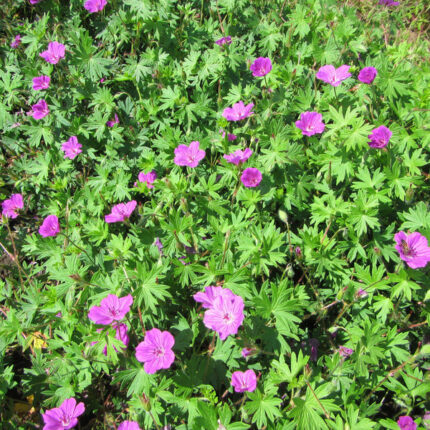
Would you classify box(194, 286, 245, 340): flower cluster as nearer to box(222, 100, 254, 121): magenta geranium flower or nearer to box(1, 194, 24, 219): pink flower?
box(222, 100, 254, 121): magenta geranium flower

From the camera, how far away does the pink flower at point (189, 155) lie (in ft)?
8.25

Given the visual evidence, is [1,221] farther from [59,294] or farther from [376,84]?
[376,84]

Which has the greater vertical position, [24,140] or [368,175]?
[368,175]

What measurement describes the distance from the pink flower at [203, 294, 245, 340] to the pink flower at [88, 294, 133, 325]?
16.9 inches

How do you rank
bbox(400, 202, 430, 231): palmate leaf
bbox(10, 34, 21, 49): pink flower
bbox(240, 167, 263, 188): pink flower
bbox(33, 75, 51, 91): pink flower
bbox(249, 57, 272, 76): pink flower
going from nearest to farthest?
1. bbox(400, 202, 430, 231): palmate leaf
2. bbox(240, 167, 263, 188): pink flower
3. bbox(249, 57, 272, 76): pink flower
4. bbox(33, 75, 51, 91): pink flower
5. bbox(10, 34, 21, 49): pink flower

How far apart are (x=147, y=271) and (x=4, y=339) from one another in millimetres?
1089

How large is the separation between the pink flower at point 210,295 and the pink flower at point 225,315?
13 millimetres

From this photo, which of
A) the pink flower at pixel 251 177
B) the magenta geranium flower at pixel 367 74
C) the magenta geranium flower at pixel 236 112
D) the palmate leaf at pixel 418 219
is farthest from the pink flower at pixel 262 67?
the palmate leaf at pixel 418 219

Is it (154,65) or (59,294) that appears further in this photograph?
(154,65)

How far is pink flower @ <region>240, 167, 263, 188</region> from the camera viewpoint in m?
2.38

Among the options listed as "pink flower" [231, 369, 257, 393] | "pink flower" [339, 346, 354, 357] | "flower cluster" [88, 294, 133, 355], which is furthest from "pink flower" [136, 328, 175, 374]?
"pink flower" [339, 346, 354, 357]

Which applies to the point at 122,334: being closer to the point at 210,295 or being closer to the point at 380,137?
the point at 210,295

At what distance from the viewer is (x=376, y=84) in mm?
2895

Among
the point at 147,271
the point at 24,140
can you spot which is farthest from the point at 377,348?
the point at 24,140
